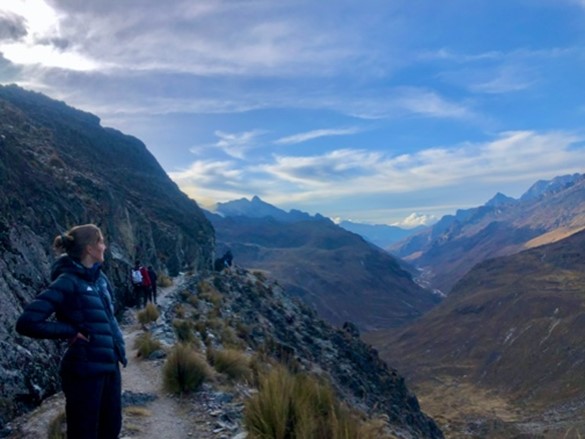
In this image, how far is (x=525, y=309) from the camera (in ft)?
436

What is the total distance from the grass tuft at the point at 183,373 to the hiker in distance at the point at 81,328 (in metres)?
5.52

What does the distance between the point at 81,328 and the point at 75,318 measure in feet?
0.37

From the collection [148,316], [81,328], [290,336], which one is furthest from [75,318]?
[290,336]

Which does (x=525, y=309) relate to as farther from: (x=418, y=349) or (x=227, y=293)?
(x=227, y=293)

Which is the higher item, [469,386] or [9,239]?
[9,239]

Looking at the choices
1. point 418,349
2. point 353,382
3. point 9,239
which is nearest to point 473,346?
point 418,349

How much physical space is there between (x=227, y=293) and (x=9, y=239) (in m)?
22.6

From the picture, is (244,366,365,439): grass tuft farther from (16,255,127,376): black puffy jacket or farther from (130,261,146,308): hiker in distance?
(130,261,146,308): hiker in distance

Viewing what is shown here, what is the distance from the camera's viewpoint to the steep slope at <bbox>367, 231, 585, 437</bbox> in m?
89.5

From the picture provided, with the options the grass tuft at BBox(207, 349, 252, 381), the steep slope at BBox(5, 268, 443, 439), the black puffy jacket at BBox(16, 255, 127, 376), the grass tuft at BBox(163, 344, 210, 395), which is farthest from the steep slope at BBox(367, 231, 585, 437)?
the black puffy jacket at BBox(16, 255, 127, 376)

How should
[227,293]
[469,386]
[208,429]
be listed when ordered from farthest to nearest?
[469,386], [227,293], [208,429]

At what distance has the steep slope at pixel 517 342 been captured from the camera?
89500mm

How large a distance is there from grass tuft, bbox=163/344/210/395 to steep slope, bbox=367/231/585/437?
66.6m

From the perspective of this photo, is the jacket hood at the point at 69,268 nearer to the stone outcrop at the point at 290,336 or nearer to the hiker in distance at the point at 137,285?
the stone outcrop at the point at 290,336
